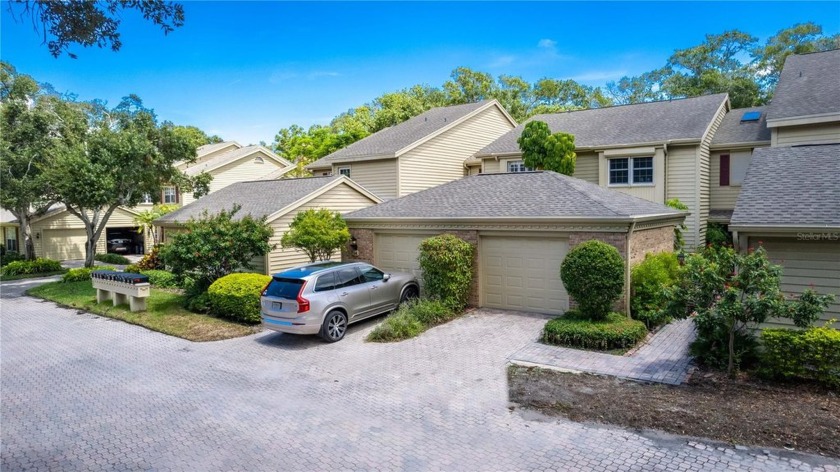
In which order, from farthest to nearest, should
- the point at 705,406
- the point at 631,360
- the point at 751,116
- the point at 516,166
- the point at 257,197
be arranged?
the point at 516,166 < the point at 751,116 < the point at 257,197 < the point at 631,360 < the point at 705,406

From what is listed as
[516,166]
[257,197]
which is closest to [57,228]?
[257,197]

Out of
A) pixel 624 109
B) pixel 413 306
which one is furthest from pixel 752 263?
pixel 624 109

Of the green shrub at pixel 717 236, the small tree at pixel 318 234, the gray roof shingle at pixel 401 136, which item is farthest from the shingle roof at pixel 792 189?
the gray roof shingle at pixel 401 136

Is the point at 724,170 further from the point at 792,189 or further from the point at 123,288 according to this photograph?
A: the point at 123,288

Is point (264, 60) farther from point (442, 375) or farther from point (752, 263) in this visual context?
point (752, 263)

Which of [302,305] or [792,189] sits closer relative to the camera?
[792,189]

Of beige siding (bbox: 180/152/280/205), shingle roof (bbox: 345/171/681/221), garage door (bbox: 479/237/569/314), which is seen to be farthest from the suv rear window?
beige siding (bbox: 180/152/280/205)

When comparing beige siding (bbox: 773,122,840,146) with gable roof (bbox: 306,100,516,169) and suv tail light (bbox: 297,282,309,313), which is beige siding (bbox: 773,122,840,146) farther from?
suv tail light (bbox: 297,282,309,313)

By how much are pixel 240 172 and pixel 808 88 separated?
110 ft

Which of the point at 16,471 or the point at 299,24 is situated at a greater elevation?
the point at 299,24

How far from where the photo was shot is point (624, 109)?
26.1 m

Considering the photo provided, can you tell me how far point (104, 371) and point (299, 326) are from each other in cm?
397

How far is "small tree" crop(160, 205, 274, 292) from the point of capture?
52.0 feet

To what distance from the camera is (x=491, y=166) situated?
26188 mm
